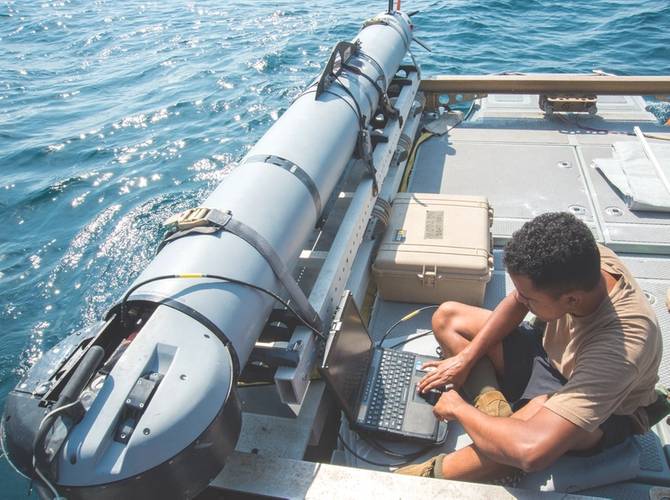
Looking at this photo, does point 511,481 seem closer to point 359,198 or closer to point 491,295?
point 491,295

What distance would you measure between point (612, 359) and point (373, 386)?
1.14 meters

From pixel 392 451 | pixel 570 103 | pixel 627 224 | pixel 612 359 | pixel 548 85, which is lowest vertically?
pixel 392 451

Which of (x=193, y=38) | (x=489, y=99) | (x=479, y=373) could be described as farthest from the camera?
(x=193, y=38)

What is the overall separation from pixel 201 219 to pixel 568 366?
1638 mm

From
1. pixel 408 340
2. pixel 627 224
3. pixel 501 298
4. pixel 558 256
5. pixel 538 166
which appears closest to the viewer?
pixel 558 256

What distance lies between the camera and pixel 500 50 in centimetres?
909

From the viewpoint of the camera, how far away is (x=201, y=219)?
7.20 ft

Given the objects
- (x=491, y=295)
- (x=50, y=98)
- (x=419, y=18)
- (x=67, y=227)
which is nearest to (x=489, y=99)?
(x=491, y=295)

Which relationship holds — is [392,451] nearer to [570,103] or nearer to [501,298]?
[501,298]

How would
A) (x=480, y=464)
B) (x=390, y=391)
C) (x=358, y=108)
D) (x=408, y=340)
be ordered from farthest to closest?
(x=358, y=108) < (x=408, y=340) < (x=390, y=391) < (x=480, y=464)

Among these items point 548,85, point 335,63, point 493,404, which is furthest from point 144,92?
point 493,404

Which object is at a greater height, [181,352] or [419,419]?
[181,352]

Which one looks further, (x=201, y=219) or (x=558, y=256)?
(x=201, y=219)

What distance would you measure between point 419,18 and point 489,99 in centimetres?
572
